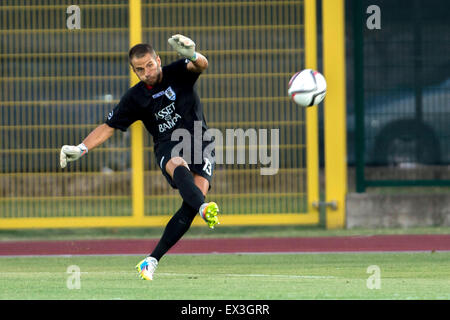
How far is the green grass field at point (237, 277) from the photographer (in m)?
6.84

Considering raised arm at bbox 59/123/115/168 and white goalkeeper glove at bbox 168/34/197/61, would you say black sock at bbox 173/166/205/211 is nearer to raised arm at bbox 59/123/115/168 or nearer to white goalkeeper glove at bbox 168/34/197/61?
raised arm at bbox 59/123/115/168

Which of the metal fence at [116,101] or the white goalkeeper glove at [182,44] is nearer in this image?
the white goalkeeper glove at [182,44]

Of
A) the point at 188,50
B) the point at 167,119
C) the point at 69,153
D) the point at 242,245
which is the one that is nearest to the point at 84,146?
the point at 69,153

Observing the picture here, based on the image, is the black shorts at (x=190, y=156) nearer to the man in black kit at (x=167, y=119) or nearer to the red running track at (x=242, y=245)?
the man in black kit at (x=167, y=119)

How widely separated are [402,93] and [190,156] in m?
5.55

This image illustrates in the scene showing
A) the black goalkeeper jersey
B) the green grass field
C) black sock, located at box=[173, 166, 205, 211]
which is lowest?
the green grass field

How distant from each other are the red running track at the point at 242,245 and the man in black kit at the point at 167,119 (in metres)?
2.94

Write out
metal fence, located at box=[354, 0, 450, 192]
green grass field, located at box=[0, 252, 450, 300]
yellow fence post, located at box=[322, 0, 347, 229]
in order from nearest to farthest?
green grass field, located at box=[0, 252, 450, 300], metal fence, located at box=[354, 0, 450, 192], yellow fence post, located at box=[322, 0, 347, 229]

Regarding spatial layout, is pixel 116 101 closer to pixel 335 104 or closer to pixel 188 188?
pixel 335 104

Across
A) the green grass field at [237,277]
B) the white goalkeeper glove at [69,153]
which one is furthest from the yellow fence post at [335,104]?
the white goalkeeper glove at [69,153]

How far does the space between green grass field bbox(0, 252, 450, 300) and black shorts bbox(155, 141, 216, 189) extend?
904 mm

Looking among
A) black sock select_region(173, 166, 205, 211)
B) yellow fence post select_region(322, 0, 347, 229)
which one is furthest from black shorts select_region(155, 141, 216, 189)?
yellow fence post select_region(322, 0, 347, 229)

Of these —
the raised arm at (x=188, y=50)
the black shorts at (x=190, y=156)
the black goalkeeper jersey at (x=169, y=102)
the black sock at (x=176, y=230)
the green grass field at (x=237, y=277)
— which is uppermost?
the raised arm at (x=188, y=50)

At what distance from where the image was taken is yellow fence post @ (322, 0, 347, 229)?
44.1ft
